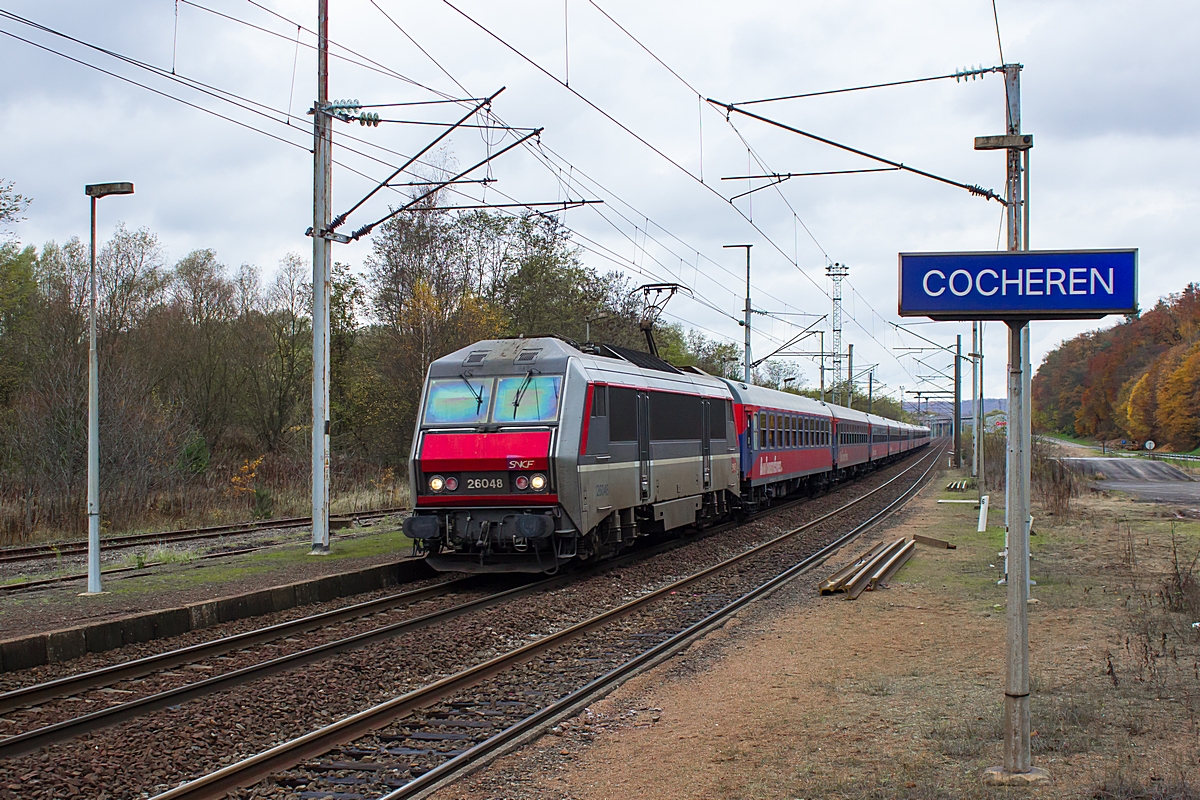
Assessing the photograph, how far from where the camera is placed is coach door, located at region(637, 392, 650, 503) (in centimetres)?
1549

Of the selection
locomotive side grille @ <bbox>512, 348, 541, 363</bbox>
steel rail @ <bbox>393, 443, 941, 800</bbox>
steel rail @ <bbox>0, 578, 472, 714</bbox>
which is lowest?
steel rail @ <bbox>393, 443, 941, 800</bbox>

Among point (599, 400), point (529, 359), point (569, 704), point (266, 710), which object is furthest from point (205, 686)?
point (599, 400)

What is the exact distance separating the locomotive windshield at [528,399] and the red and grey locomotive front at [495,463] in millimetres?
14

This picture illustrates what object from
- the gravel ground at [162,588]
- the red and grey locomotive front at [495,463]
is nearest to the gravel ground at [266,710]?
the red and grey locomotive front at [495,463]

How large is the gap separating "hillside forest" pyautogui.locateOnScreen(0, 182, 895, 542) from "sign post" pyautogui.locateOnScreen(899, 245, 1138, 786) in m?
20.7

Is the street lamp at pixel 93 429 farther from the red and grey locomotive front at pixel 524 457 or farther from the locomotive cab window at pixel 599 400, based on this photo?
the locomotive cab window at pixel 599 400

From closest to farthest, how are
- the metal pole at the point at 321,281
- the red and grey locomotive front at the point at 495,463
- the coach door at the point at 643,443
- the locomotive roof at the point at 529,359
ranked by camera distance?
the red and grey locomotive front at the point at 495,463
the locomotive roof at the point at 529,359
the metal pole at the point at 321,281
the coach door at the point at 643,443

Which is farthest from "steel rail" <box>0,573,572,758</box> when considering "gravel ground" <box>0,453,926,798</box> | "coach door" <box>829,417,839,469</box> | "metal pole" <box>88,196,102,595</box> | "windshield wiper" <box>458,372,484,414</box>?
"coach door" <box>829,417,839,469</box>

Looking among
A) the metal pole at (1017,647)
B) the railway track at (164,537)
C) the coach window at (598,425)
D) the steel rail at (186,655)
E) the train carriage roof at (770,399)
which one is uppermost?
the train carriage roof at (770,399)

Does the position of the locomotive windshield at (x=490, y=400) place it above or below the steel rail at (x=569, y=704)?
above

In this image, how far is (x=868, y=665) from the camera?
344 inches

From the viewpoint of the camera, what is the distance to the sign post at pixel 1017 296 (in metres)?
5.13

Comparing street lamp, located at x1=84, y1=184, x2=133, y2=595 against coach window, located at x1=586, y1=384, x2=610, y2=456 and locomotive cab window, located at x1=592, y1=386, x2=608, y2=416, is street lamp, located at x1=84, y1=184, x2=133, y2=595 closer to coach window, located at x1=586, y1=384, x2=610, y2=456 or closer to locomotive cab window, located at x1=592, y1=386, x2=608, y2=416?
coach window, located at x1=586, y1=384, x2=610, y2=456

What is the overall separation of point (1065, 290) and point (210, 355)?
38.9m
